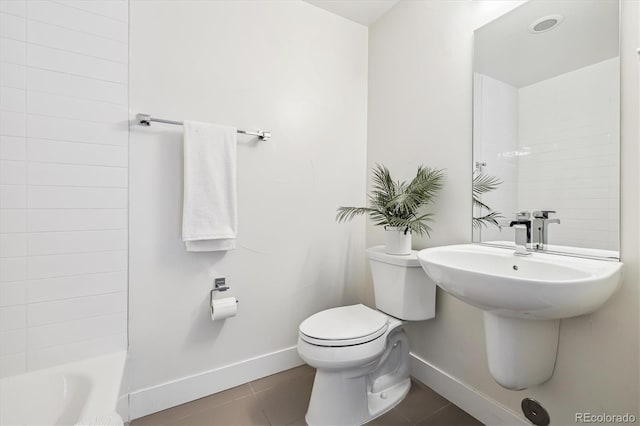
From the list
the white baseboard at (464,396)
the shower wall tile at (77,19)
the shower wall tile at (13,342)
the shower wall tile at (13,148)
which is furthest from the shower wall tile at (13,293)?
the white baseboard at (464,396)

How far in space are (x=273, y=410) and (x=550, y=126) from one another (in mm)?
1815

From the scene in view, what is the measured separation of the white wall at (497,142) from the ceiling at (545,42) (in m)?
0.06

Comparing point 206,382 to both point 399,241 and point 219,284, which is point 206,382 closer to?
point 219,284

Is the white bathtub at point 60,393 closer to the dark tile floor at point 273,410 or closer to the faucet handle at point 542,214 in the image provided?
the dark tile floor at point 273,410

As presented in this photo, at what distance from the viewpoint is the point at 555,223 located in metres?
1.15

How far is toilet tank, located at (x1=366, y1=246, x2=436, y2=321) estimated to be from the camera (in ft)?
4.77

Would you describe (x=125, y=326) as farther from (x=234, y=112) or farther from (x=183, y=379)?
(x=234, y=112)

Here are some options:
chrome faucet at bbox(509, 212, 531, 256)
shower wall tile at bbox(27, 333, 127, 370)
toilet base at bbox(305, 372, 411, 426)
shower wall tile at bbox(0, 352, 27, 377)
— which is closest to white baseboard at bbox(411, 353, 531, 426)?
toilet base at bbox(305, 372, 411, 426)

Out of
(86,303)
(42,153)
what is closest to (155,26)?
(42,153)

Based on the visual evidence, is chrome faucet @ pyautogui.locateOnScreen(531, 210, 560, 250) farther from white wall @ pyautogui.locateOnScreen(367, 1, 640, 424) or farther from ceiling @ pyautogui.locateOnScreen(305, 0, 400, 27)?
ceiling @ pyautogui.locateOnScreen(305, 0, 400, 27)

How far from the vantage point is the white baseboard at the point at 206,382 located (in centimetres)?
140

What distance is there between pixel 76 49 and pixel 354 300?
2061 millimetres

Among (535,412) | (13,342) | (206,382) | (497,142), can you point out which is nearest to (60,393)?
(13,342)

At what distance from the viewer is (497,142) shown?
135 centimetres
